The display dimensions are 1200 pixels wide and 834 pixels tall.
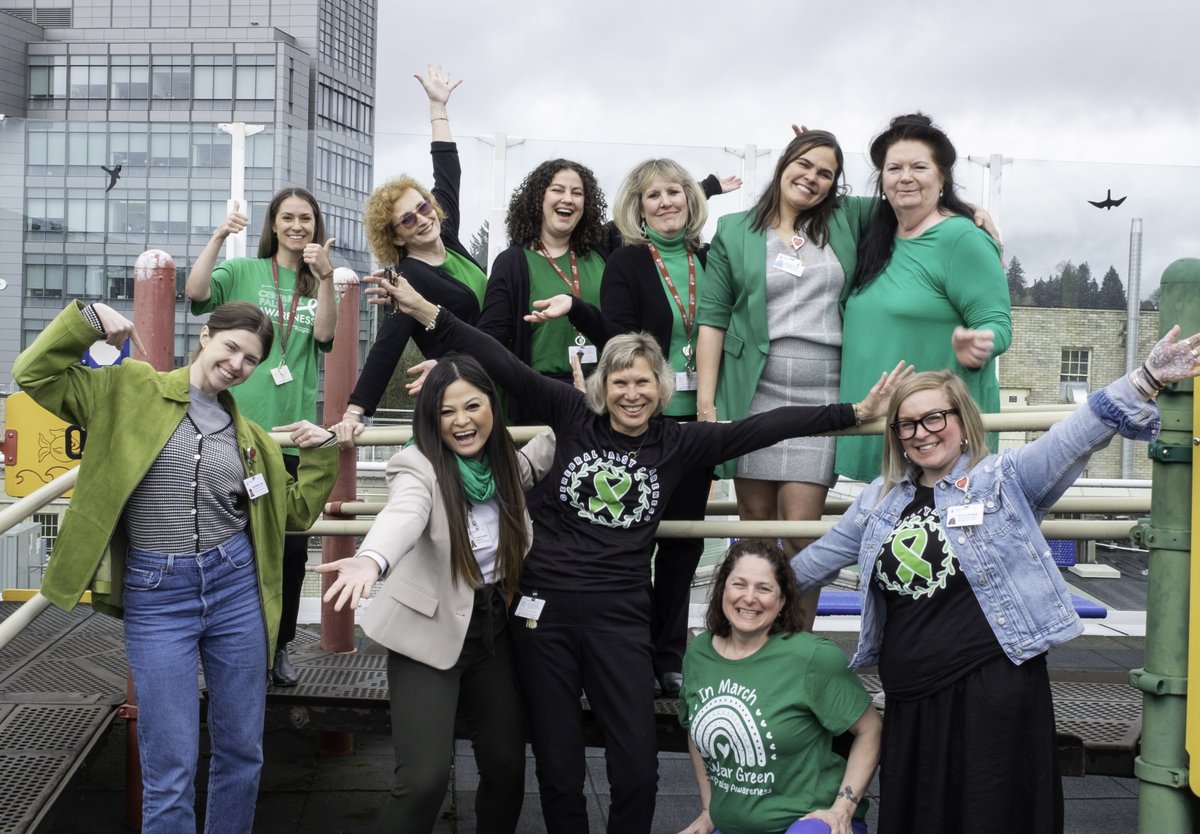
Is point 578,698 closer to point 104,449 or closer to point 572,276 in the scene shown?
point 104,449

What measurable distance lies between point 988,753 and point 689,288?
173 centimetres

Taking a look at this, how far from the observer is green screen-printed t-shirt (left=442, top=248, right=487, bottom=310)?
4.02 metres

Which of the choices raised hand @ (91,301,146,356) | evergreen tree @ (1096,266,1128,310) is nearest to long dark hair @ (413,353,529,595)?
raised hand @ (91,301,146,356)

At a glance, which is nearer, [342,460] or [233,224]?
[233,224]

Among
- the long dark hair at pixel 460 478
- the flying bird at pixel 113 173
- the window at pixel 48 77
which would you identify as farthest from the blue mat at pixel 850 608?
the window at pixel 48 77

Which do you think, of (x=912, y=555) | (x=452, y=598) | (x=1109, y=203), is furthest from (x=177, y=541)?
(x=1109, y=203)

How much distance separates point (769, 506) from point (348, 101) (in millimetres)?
90472

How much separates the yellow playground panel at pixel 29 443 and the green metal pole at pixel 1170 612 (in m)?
5.69

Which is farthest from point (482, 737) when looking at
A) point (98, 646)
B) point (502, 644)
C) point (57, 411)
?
point (98, 646)

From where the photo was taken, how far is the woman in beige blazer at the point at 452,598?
119 inches

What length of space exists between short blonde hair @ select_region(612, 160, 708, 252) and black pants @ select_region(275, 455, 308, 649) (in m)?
1.34

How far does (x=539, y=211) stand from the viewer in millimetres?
4055

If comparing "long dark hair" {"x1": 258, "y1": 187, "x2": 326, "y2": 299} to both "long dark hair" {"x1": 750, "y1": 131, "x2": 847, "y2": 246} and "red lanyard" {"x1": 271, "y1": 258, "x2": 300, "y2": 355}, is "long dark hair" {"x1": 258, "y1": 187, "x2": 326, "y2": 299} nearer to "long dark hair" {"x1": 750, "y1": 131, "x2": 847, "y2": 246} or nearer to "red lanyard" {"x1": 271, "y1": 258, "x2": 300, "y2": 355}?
"red lanyard" {"x1": 271, "y1": 258, "x2": 300, "y2": 355}

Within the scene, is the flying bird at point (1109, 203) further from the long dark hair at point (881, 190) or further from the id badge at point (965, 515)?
the id badge at point (965, 515)
